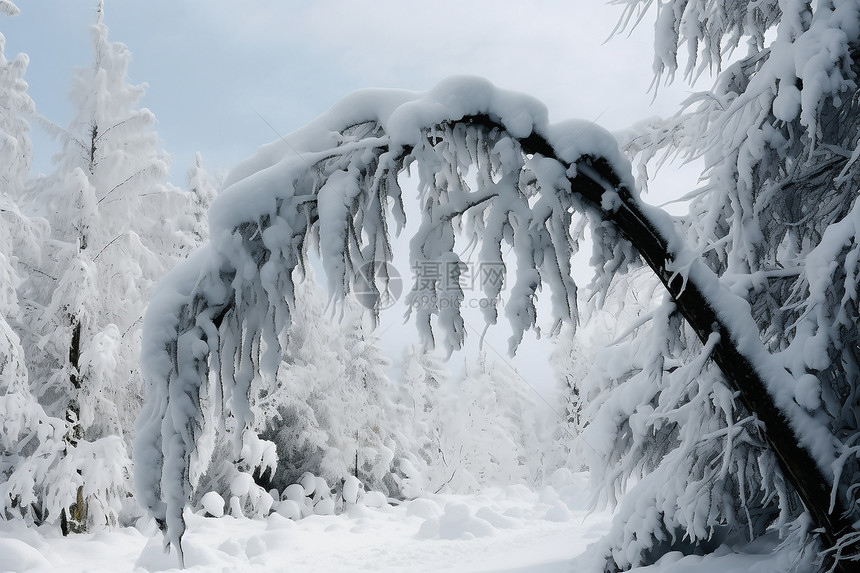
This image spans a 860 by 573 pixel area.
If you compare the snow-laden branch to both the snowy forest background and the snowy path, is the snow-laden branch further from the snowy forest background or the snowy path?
the snowy path

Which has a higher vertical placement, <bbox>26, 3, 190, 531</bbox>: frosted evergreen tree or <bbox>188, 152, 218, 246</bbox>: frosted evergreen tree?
<bbox>188, 152, 218, 246</bbox>: frosted evergreen tree

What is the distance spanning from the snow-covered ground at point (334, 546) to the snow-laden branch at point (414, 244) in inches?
160

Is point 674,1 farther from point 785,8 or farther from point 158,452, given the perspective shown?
point 158,452

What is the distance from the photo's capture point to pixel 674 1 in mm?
4336

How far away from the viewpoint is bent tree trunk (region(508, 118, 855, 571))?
10.2ft

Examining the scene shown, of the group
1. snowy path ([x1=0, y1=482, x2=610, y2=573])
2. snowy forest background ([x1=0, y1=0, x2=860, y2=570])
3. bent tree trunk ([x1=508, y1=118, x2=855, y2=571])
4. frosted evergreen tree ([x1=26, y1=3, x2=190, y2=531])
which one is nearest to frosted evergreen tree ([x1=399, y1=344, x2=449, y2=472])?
snowy path ([x1=0, y1=482, x2=610, y2=573])

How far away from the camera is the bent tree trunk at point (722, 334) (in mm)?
3098

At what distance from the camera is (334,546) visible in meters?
13.1

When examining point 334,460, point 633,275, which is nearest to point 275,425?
point 334,460

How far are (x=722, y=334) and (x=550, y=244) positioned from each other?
1148 millimetres

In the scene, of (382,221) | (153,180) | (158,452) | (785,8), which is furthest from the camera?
(153,180)

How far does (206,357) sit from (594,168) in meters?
2.08

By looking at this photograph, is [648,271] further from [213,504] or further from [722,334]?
[213,504]

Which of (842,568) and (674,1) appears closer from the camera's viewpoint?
(842,568)
